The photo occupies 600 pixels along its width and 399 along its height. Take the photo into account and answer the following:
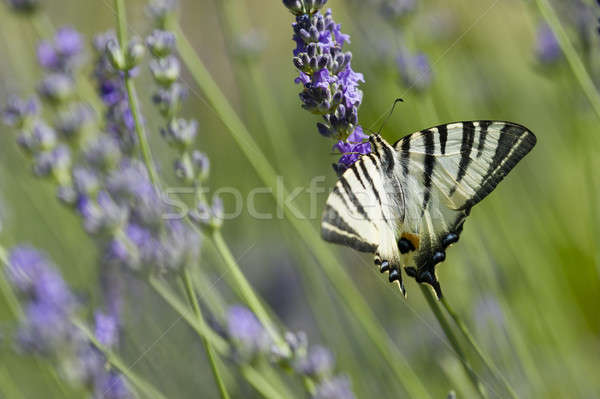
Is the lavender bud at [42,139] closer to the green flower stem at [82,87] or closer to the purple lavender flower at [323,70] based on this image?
the green flower stem at [82,87]

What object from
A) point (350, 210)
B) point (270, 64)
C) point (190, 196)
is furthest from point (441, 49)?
point (270, 64)

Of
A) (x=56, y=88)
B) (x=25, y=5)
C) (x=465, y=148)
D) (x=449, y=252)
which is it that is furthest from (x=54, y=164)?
(x=449, y=252)

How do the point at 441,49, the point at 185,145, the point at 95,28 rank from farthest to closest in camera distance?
the point at 95,28, the point at 441,49, the point at 185,145

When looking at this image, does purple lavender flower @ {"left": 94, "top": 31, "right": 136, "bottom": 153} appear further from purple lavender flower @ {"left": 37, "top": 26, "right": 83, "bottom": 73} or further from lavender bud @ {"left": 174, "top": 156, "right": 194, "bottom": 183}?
purple lavender flower @ {"left": 37, "top": 26, "right": 83, "bottom": 73}

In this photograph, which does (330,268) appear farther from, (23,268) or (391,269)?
(23,268)

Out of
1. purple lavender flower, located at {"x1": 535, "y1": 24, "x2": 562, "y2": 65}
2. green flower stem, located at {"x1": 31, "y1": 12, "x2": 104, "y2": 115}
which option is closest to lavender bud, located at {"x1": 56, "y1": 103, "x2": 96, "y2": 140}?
green flower stem, located at {"x1": 31, "y1": 12, "x2": 104, "y2": 115}

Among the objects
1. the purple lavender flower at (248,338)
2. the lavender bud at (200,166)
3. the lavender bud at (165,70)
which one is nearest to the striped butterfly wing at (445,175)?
the purple lavender flower at (248,338)

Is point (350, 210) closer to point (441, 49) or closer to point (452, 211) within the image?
point (452, 211)

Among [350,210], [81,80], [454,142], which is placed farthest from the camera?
[81,80]
